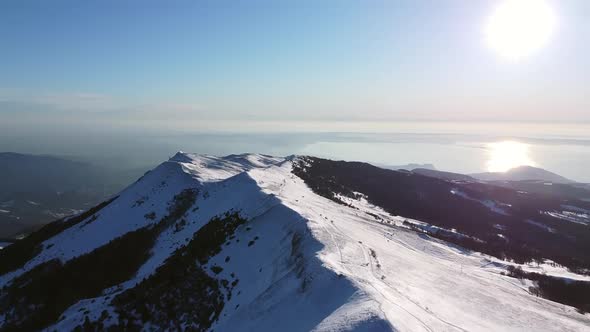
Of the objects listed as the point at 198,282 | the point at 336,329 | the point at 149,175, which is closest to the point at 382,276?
the point at 336,329

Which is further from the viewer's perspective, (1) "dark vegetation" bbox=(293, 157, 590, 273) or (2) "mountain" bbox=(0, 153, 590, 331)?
(1) "dark vegetation" bbox=(293, 157, 590, 273)

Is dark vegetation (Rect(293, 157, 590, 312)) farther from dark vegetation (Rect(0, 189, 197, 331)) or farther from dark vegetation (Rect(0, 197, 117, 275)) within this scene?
dark vegetation (Rect(0, 197, 117, 275))

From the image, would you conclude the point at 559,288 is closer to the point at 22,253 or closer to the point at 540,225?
the point at 540,225

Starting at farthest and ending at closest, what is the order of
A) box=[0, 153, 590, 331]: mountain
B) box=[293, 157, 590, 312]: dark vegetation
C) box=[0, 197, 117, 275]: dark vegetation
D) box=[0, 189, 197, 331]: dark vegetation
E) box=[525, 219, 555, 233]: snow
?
box=[525, 219, 555, 233]: snow
box=[293, 157, 590, 312]: dark vegetation
box=[0, 197, 117, 275]: dark vegetation
box=[0, 189, 197, 331]: dark vegetation
box=[0, 153, 590, 331]: mountain

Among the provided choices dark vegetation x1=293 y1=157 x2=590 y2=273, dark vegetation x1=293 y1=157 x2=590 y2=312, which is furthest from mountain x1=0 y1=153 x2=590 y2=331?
dark vegetation x1=293 y1=157 x2=590 y2=273

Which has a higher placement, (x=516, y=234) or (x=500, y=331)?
(x=500, y=331)

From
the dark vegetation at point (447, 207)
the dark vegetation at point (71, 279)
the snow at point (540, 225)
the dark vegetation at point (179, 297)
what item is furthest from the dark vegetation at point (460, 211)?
the dark vegetation at point (179, 297)

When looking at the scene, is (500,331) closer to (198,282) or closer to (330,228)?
(330,228)

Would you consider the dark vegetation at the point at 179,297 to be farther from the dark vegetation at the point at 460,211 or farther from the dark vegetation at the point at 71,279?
the dark vegetation at the point at 460,211
